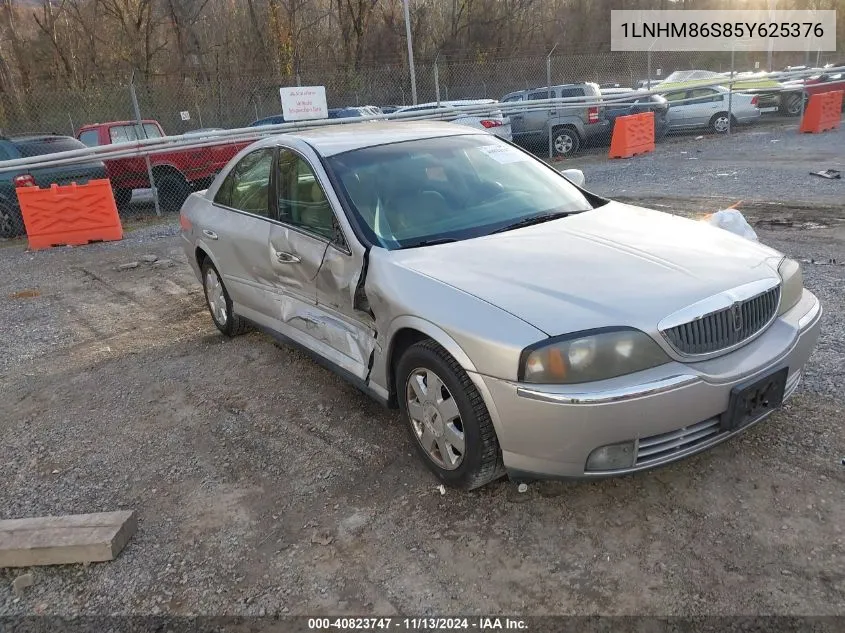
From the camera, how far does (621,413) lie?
247 cm

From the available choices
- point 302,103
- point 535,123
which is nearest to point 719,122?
point 535,123

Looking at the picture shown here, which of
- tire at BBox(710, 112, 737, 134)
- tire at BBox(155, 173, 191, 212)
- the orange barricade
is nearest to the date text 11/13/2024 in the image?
tire at BBox(155, 173, 191, 212)

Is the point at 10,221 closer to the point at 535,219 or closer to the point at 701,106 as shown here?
the point at 535,219

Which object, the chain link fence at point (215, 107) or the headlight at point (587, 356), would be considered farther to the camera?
the chain link fence at point (215, 107)

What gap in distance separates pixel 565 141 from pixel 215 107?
12.3 metres

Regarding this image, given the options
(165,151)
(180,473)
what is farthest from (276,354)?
(165,151)

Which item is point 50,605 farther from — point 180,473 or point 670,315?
point 670,315

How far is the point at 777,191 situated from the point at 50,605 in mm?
10138

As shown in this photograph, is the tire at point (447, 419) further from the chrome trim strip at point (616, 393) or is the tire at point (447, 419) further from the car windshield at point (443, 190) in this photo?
the car windshield at point (443, 190)

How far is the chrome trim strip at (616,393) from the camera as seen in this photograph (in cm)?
246

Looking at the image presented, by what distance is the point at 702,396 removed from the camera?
100 inches

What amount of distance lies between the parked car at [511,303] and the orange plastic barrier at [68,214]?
6633mm

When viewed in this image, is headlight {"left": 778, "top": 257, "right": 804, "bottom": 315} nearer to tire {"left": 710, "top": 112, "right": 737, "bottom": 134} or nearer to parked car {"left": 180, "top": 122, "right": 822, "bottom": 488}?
parked car {"left": 180, "top": 122, "right": 822, "bottom": 488}

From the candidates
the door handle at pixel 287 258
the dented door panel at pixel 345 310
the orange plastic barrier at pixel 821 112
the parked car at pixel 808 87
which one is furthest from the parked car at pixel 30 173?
the parked car at pixel 808 87
